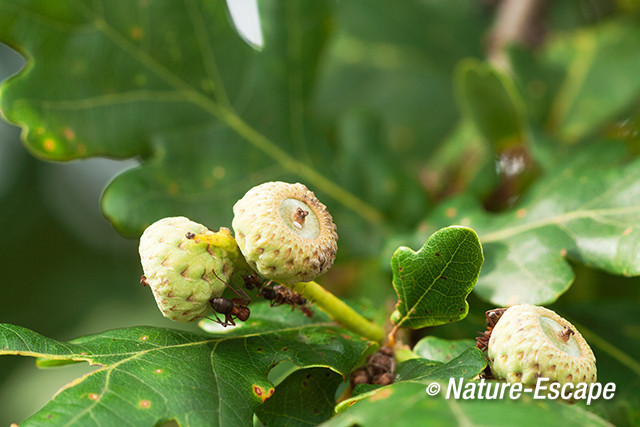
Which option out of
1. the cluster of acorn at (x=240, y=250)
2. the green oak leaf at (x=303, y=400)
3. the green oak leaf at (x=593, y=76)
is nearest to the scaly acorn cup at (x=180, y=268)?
the cluster of acorn at (x=240, y=250)

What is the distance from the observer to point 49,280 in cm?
388

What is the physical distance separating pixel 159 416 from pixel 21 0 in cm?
123

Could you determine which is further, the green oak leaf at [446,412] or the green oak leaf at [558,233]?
the green oak leaf at [558,233]

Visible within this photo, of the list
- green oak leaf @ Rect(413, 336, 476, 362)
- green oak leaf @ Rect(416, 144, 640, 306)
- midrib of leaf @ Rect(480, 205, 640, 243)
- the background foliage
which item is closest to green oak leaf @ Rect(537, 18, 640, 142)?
the background foliage

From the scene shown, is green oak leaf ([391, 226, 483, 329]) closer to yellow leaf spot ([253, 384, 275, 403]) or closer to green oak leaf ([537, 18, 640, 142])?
yellow leaf spot ([253, 384, 275, 403])

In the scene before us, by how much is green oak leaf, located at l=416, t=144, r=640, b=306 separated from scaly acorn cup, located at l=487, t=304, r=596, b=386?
0.95 feet

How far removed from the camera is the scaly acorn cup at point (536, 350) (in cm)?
93

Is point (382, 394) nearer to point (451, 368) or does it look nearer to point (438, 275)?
point (451, 368)

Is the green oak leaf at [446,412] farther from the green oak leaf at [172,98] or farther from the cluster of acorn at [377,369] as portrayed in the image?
the green oak leaf at [172,98]

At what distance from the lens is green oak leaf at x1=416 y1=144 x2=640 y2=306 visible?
130 centimetres

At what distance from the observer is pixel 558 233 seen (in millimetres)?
1477

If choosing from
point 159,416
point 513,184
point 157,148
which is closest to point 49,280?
Result: point 157,148

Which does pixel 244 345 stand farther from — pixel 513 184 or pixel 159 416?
pixel 513 184

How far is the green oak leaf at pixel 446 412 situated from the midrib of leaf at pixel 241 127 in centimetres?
115
